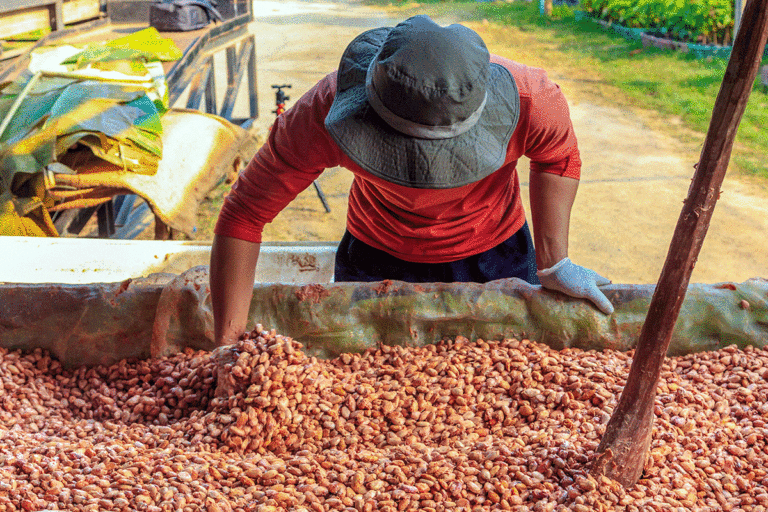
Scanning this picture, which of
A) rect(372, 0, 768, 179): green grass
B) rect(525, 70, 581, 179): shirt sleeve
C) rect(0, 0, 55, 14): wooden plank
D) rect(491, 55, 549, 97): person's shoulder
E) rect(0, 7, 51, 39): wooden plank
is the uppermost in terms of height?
rect(491, 55, 549, 97): person's shoulder

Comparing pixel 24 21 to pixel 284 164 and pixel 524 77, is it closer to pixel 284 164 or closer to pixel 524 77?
pixel 284 164

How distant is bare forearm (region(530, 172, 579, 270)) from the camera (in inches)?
73.4

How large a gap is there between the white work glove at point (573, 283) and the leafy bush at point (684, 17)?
27.4 feet

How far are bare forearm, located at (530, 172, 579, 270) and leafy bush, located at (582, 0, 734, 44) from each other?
8.35 m

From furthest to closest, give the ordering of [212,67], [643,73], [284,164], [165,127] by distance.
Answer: [643,73] → [212,67] → [165,127] → [284,164]

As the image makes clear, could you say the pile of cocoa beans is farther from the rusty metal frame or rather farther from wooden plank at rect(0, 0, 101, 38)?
wooden plank at rect(0, 0, 101, 38)

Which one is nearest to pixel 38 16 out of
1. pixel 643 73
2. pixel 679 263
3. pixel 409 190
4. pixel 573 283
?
pixel 409 190

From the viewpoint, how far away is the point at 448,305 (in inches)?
77.2

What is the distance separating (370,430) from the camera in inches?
65.2

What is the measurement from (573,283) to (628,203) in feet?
11.6

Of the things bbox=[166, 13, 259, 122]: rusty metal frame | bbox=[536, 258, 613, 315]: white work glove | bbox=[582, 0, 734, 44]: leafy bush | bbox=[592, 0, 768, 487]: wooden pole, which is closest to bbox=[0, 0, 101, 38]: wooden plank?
bbox=[166, 13, 259, 122]: rusty metal frame

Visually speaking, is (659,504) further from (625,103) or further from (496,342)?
(625,103)

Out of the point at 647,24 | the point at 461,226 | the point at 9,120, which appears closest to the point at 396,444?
the point at 461,226

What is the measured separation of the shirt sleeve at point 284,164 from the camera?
5.06ft
